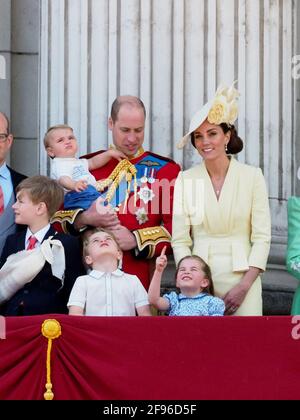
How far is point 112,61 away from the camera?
970cm

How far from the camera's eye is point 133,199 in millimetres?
8578

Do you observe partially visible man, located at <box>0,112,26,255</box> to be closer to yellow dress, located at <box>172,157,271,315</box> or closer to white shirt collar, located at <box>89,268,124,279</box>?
white shirt collar, located at <box>89,268,124,279</box>

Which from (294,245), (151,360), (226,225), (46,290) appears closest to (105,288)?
(46,290)

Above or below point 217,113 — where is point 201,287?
below

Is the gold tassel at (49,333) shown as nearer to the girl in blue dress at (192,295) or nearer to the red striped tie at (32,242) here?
the girl in blue dress at (192,295)

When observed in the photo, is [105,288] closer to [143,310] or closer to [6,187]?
[143,310]

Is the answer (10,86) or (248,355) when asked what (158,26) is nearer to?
(10,86)

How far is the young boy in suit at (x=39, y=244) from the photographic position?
7.91 metres

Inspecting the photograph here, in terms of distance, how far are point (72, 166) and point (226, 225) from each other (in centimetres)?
94

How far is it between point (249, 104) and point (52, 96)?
3.95 feet

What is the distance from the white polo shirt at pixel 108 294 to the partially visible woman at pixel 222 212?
362 millimetres

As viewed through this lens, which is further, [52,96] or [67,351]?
[52,96]

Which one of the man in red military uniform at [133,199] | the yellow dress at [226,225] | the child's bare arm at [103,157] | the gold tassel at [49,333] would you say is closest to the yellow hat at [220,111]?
the yellow dress at [226,225]
